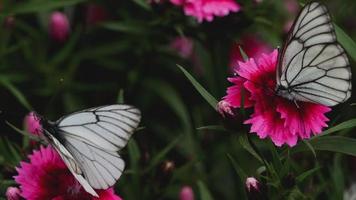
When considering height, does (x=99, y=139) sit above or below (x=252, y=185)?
above

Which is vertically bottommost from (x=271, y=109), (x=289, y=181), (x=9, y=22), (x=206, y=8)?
(x=289, y=181)

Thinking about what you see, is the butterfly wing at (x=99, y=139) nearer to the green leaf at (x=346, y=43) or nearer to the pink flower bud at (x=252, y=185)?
the pink flower bud at (x=252, y=185)

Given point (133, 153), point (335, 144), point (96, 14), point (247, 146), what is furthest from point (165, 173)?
point (96, 14)

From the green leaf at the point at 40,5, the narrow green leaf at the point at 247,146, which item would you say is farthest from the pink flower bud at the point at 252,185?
the green leaf at the point at 40,5

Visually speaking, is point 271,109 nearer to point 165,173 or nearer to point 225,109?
point 225,109

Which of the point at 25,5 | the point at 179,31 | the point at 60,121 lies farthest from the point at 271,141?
the point at 25,5

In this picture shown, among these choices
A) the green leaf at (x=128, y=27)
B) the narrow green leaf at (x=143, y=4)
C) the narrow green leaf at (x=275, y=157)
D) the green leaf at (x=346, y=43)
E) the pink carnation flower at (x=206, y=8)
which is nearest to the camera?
the narrow green leaf at (x=275, y=157)
